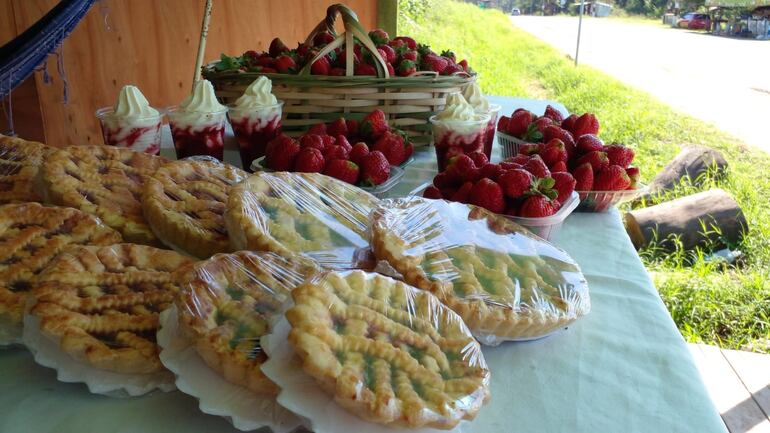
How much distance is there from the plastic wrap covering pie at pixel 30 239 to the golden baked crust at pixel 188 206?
0.27ft

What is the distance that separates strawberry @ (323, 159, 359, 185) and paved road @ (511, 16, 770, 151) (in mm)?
4865

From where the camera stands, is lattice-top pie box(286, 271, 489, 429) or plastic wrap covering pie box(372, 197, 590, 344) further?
plastic wrap covering pie box(372, 197, 590, 344)

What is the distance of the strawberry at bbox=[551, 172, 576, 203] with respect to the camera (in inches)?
50.4

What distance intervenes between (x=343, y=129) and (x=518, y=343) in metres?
0.86

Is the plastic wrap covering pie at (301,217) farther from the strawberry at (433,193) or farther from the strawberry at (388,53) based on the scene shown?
the strawberry at (388,53)

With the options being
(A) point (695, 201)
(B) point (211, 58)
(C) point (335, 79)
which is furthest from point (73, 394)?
(B) point (211, 58)

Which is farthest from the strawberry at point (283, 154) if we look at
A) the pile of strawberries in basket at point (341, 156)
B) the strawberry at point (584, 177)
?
the strawberry at point (584, 177)

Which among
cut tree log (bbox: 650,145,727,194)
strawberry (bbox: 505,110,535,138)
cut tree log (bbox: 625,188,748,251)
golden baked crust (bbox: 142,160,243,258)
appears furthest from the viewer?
cut tree log (bbox: 650,145,727,194)

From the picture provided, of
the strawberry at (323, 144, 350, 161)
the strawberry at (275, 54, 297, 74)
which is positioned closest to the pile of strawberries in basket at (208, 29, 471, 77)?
the strawberry at (275, 54, 297, 74)

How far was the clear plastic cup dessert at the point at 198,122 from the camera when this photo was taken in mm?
1533

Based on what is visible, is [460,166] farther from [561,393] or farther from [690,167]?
[690,167]

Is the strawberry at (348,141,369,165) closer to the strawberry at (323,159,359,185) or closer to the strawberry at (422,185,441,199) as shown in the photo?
the strawberry at (323,159,359,185)

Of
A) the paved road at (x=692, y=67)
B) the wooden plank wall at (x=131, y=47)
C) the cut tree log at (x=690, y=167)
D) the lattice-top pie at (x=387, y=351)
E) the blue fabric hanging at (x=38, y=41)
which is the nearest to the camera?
the lattice-top pie at (x=387, y=351)

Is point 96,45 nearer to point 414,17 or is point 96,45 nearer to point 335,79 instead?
point 335,79
